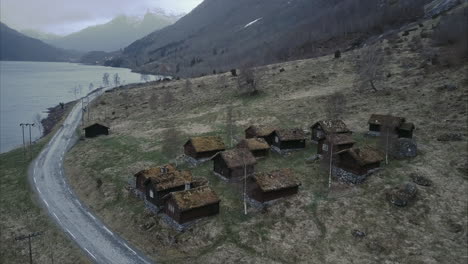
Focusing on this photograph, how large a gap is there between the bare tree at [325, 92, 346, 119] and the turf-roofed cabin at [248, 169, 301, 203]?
31942 millimetres

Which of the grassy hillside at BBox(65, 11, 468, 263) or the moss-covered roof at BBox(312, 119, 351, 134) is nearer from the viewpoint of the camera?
the grassy hillside at BBox(65, 11, 468, 263)

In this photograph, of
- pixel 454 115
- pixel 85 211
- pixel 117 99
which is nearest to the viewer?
pixel 85 211

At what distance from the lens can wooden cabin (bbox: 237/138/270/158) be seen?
5808 centimetres

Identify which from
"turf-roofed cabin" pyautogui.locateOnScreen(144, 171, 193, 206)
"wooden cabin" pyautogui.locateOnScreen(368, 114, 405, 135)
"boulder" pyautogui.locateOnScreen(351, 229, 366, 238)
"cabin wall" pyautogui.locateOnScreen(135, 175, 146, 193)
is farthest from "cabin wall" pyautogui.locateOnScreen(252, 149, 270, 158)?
"boulder" pyautogui.locateOnScreen(351, 229, 366, 238)

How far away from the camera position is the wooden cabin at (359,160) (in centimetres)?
4822

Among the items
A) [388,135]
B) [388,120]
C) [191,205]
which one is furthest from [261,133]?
[191,205]

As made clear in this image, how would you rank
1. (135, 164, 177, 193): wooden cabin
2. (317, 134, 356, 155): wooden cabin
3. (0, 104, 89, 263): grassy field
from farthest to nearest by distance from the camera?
(317, 134, 356, 155): wooden cabin → (135, 164, 177, 193): wooden cabin → (0, 104, 89, 263): grassy field

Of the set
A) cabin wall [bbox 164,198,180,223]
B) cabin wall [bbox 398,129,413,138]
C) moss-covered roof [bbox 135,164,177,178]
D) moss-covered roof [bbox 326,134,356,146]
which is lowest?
cabin wall [bbox 164,198,180,223]

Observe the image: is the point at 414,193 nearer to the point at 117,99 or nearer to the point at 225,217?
the point at 225,217

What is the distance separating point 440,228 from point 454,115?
103 ft

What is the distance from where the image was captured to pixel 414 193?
1735 inches

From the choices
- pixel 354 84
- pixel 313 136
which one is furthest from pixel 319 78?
pixel 313 136

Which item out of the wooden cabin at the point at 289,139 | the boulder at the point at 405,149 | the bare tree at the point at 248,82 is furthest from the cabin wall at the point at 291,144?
the bare tree at the point at 248,82

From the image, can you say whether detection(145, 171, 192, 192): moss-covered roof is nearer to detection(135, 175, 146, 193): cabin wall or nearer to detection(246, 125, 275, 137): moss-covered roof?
detection(135, 175, 146, 193): cabin wall
